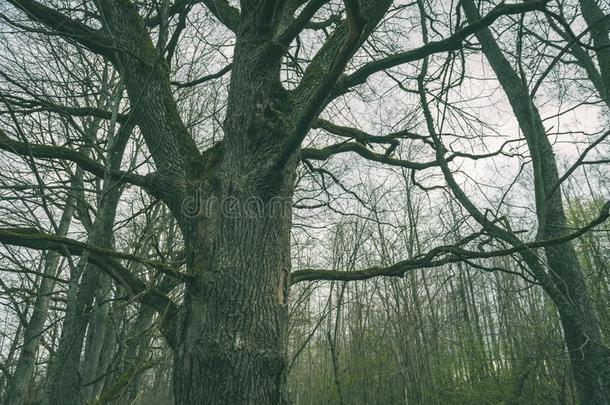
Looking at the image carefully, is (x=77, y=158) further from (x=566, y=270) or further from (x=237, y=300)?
(x=566, y=270)

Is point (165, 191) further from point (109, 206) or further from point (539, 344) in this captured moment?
point (539, 344)

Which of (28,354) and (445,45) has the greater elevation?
(445,45)

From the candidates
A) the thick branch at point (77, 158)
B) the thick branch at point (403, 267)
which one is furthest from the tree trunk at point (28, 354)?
the thick branch at point (403, 267)

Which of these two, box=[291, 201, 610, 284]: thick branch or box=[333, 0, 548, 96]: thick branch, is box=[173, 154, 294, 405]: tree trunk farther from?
box=[333, 0, 548, 96]: thick branch

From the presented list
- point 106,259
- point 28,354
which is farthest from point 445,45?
point 28,354

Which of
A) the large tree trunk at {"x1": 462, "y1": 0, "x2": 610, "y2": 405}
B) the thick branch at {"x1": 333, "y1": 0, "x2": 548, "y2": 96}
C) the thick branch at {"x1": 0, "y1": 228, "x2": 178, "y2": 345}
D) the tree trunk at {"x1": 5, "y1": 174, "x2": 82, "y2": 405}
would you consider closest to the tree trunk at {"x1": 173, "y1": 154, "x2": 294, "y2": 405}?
the thick branch at {"x1": 0, "y1": 228, "x2": 178, "y2": 345}

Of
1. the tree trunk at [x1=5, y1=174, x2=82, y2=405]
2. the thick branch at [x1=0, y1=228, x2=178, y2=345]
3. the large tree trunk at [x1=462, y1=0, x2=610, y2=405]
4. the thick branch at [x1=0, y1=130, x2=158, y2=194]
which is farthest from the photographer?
the tree trunk at [x1=5, y1=174, x2=82, y2=405]

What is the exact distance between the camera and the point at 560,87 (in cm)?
472

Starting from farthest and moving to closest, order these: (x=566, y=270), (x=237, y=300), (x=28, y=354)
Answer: (x=28, y=354)
(x=566, y=270)
(x=237, y=300)

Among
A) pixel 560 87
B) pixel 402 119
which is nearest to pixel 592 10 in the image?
pixel 560 87

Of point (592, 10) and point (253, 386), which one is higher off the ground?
point (592, 10)

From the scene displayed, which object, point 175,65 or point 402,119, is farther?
point 175,65

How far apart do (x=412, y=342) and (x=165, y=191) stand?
6331 mm

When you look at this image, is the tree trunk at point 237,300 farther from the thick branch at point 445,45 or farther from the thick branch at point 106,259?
the thick branch at point 445,45
